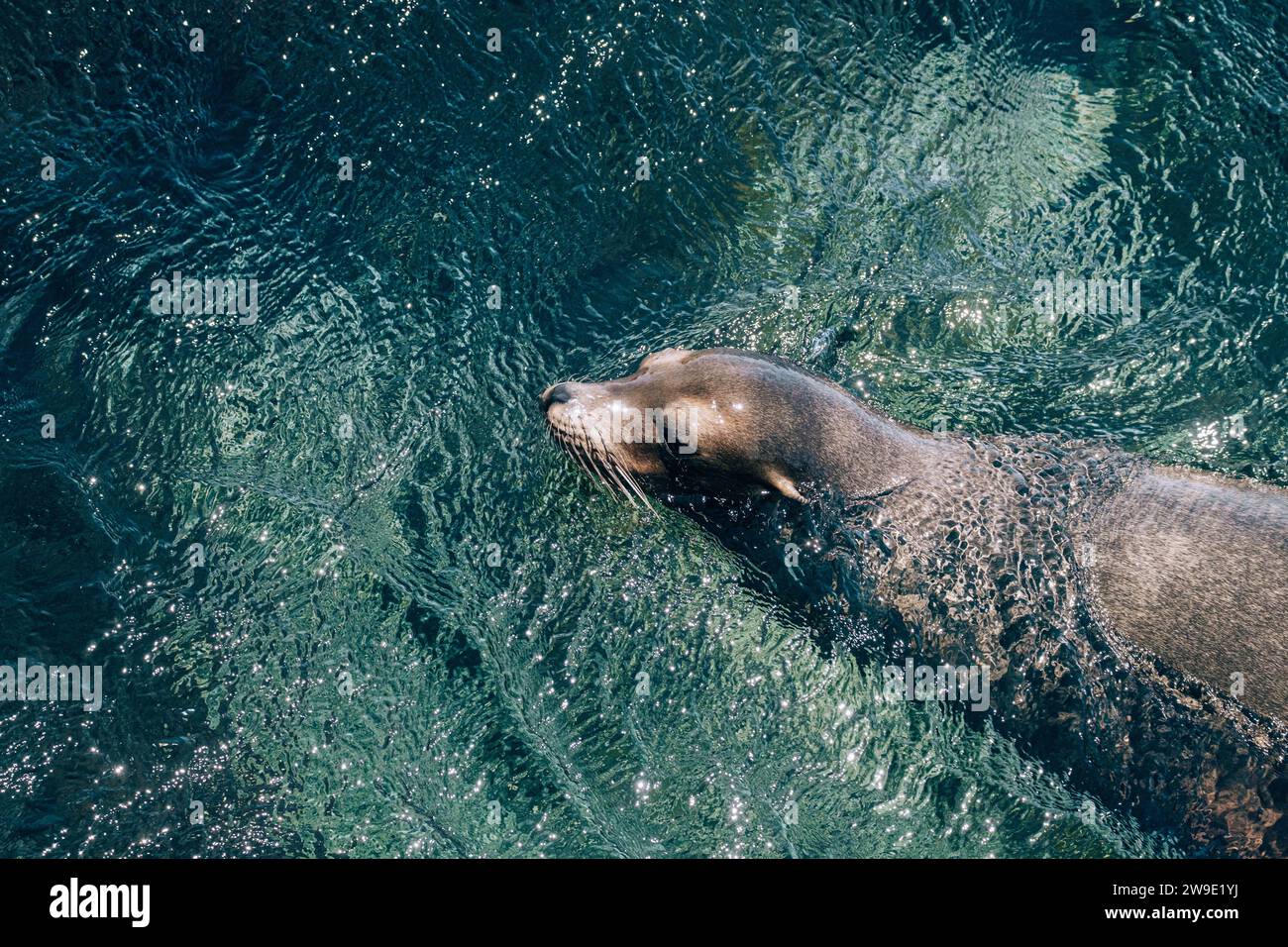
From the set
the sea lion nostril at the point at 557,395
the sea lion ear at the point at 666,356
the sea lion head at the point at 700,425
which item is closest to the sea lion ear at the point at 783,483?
the sea lion head at the point at 700,425

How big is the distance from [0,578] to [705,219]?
4.83 m

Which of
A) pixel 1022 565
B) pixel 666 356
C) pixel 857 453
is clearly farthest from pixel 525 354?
pixel 1022 565

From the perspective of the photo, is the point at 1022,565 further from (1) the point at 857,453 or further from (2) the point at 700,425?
(2) the point at 700,425

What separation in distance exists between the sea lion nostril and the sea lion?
0.01 metres

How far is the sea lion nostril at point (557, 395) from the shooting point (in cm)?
561

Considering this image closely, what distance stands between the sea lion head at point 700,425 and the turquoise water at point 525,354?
0.55 m

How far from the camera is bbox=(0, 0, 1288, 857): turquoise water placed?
17.6 ft

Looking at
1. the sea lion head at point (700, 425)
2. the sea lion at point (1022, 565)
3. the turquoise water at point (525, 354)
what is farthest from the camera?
the turquoise water at point (525, 354)

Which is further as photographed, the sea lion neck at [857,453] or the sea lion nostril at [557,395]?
the sea lion nostril at [557,395]

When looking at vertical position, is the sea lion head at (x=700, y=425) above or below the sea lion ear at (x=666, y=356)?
below

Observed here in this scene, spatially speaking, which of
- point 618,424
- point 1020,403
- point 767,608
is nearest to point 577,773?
point 767,608

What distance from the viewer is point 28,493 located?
19.5 ft

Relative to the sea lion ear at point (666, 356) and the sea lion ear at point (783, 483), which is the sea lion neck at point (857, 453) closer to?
the sea lion ear at point (783, 483)

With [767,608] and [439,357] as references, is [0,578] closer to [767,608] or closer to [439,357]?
[439,357]
